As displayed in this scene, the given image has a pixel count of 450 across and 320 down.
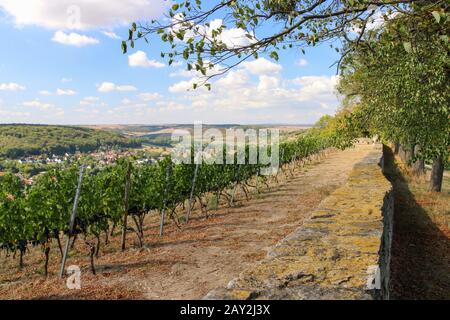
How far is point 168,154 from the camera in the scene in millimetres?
13688

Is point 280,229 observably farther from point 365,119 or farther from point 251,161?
Result: point 251,161

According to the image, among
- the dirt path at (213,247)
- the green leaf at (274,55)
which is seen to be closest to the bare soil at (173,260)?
the dirt path at (213,247)

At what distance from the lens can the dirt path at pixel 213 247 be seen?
6.88 meters

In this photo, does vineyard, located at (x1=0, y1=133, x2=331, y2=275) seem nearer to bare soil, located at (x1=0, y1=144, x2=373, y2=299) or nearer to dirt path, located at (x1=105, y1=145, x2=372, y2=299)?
bare soil, located at (x1=0, y1=144, x2=373, y2=299)

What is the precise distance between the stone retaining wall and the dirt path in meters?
2.38

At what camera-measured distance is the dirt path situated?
6875mm

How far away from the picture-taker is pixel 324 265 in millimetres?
3857

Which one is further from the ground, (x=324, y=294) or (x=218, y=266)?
(x=324, y=294)

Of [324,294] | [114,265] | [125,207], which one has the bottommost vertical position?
[114,265]

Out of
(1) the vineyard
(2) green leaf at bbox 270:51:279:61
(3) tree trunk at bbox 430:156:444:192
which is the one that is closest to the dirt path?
(1) the vineyard

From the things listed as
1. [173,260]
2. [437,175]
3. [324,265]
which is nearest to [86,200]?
[173,260]

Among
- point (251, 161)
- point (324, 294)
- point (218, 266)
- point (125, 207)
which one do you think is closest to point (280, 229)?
point (218, 266)

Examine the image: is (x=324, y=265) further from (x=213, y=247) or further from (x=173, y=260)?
(x=213, y=247)

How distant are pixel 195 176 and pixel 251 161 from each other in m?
5.70
